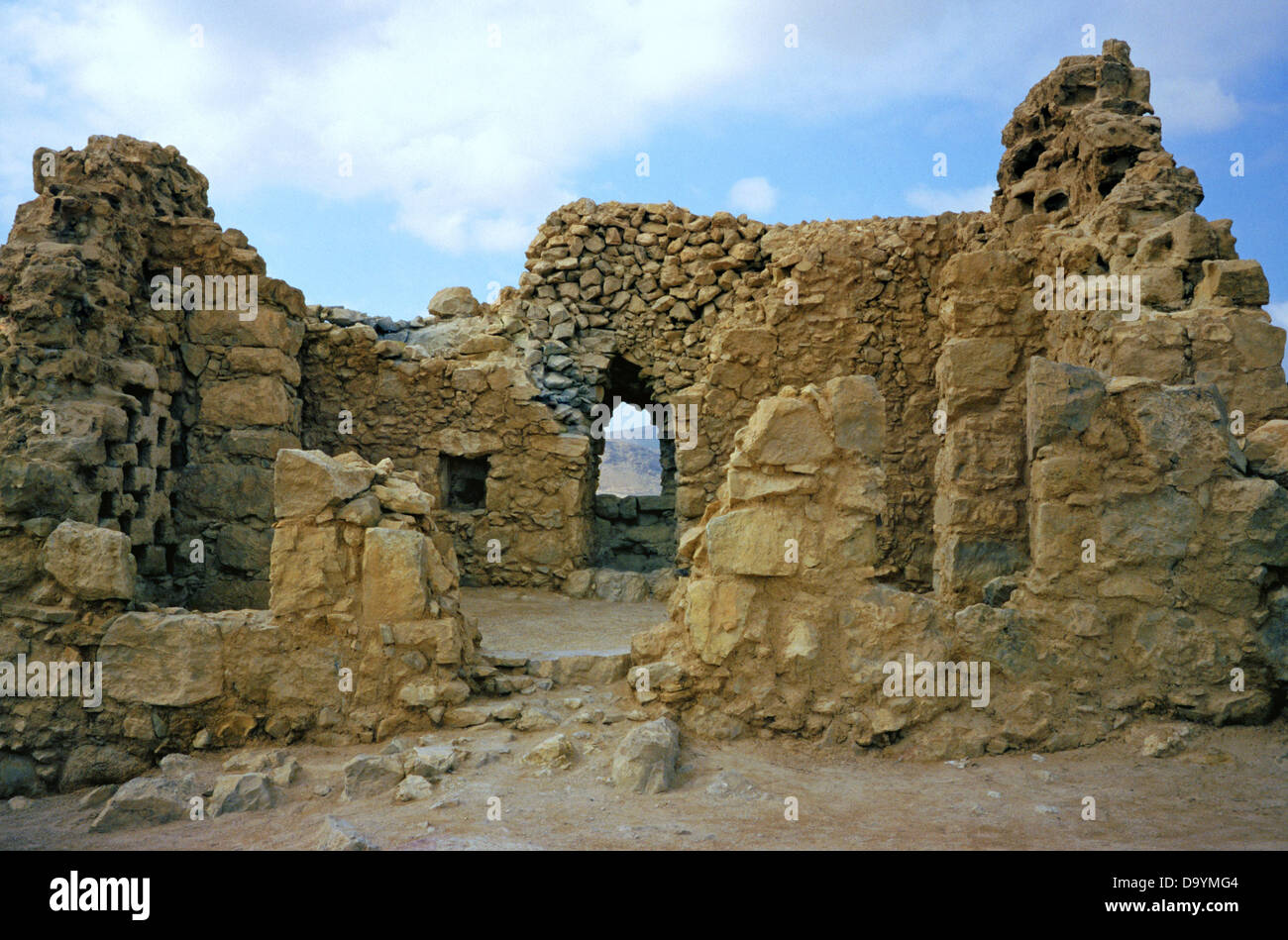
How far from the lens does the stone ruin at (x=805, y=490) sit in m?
Result: 4.19

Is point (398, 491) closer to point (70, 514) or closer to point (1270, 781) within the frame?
point (70, 514)

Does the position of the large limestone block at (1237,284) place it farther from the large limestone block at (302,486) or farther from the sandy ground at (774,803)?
the large limestone block at (302,486)

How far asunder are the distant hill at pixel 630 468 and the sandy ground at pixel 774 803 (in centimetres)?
3234

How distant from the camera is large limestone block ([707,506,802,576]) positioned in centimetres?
435

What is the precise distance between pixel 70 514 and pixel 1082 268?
7.02 meters

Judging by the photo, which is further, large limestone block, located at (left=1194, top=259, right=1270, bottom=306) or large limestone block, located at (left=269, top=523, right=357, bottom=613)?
large limestone block, located at (left=1194, top=259, right=1270, bottom=306)

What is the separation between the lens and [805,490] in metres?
4.37

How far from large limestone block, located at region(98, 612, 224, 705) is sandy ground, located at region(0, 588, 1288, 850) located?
405 mm

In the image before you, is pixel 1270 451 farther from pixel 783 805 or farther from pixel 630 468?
pixel 630 468

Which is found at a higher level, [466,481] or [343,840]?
[466,481]

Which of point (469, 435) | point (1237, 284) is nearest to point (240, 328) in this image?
point (469, 435)

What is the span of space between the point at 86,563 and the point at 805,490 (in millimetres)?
3786

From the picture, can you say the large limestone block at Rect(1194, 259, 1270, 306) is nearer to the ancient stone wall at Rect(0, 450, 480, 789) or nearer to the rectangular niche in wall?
the ancient stone wall at Rect(0, 450, 480, 789)

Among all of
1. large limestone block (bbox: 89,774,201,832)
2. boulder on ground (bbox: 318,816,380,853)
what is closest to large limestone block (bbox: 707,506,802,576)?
boulder on ground (bbox: 318,816,380,853)
